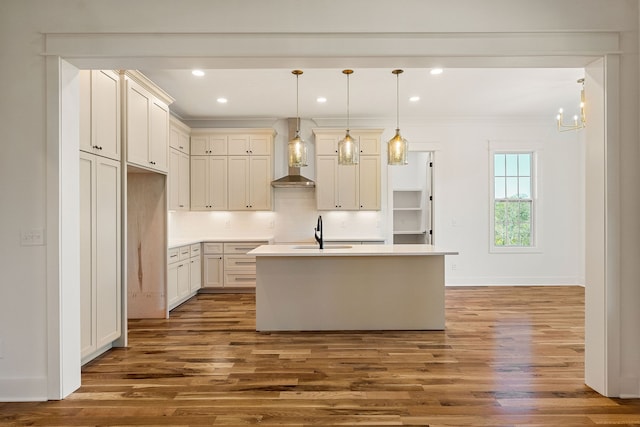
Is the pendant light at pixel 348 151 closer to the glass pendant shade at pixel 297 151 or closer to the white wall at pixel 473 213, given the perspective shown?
the glass pendant shade at pixel 297 151

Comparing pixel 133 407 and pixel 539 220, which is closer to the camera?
pixel 133 407

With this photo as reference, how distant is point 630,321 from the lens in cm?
259

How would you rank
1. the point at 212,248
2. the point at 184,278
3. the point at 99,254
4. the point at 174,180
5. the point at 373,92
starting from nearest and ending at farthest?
the point at 99,254 → the point at 373,92 → the point at 184,278 → the point at 174,180 → the point at 212,248

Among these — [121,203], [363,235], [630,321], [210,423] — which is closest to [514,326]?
[630,321]

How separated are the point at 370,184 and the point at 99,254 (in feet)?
13.7

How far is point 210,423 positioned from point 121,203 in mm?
2288

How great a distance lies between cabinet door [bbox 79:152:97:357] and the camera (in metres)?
3.06

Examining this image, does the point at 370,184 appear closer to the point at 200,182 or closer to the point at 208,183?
the point at 208,183

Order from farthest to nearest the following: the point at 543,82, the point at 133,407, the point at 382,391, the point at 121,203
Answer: the point at 543,82 → the point at 121,203 → the point at 382,391 → the point at 133,407

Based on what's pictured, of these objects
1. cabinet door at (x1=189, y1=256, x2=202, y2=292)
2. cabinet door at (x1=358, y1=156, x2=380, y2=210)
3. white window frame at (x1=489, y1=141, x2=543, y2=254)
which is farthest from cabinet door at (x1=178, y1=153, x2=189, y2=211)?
white window frame at (x1=489, y1=141, x2=543, y2=254)

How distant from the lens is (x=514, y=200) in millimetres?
6828

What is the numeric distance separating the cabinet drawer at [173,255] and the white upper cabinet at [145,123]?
40.9 inches

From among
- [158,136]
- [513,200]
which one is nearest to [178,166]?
[158,136]

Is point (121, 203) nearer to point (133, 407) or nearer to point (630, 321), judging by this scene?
point (133, 407)
